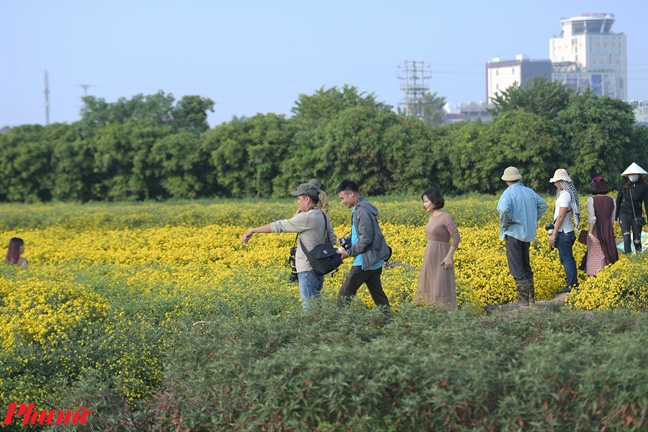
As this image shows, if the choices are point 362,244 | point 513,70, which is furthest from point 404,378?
point 513,70

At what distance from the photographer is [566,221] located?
8.99 meters

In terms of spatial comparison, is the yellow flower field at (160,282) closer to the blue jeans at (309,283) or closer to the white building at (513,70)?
the blue jeans at (309,283)

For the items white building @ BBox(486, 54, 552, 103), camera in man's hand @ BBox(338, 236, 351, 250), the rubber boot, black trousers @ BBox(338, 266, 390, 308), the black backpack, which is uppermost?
white building @ BBox(486, 54, 552, 103)

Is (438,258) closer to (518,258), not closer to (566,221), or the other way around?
(518,258)

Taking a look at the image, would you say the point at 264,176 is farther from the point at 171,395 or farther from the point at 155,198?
the point at 171,395

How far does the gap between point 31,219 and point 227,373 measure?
513 inches

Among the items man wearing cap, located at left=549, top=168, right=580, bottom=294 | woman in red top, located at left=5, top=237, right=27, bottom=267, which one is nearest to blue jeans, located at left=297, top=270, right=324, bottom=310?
man wearing cap, located at left=549, top=168, right=580, bottom=294

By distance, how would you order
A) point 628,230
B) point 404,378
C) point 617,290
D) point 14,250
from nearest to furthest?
1. point 404,378
2. point 617,290
3. point 14,250
4. point 628,230

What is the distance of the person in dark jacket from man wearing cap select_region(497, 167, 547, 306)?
2.57 metres

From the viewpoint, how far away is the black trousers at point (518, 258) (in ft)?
26.8

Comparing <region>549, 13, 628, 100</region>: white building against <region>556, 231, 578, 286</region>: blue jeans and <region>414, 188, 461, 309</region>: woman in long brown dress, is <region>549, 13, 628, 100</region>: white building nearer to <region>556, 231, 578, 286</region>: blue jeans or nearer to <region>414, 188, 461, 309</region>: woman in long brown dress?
<region>556, 231, 578, 286</region>: blue jeans

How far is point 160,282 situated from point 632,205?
6344mm

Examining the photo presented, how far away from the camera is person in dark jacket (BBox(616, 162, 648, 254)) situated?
1015cm

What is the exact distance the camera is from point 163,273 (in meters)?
9.70
